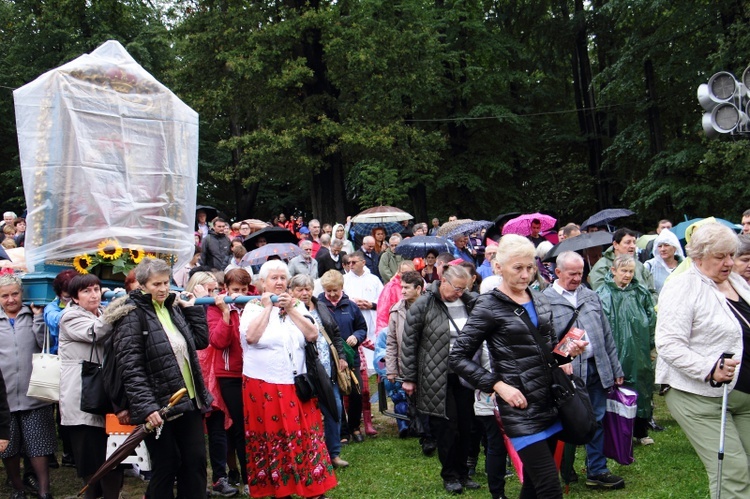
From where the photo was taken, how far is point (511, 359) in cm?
461

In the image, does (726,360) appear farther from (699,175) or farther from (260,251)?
(699,175)

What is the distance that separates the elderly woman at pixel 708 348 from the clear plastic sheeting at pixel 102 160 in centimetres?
501

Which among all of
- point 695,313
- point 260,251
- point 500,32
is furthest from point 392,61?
point 695,313

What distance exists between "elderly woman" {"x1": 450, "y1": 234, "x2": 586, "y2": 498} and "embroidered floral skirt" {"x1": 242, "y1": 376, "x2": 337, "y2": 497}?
2.16 meters

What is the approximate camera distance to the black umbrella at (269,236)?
41.5ft

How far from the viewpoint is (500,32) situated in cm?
2944

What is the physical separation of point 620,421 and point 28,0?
26.0 metres

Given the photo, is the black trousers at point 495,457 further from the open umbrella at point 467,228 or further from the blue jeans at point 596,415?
the open umbrella at point 467,228

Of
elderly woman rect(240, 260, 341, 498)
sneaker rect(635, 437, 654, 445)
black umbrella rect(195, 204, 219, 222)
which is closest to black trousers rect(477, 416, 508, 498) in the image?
elderly woman rect(240, 260, 341, 498)

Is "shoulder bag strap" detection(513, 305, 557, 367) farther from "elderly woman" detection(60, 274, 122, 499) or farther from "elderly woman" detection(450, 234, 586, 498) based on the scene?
"elderly woman" detection(60, 274, 122, 499)

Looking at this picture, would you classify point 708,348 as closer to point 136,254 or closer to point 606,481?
point 606,481

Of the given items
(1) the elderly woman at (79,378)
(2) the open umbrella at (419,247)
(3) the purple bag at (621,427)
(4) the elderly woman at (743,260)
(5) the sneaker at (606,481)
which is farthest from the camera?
(2) the open umbrella at (419,247)

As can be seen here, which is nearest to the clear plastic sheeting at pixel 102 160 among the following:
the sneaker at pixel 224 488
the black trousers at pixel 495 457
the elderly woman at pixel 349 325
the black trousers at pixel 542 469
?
the elderly woman at pixel 349 325

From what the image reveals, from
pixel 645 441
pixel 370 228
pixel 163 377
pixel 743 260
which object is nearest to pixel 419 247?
pixel 645 441
